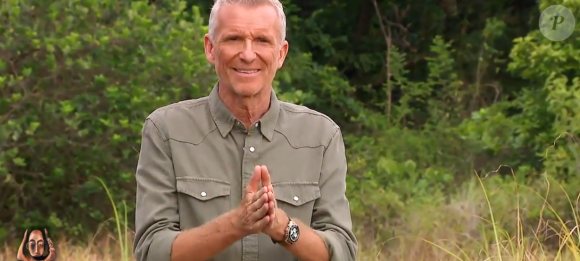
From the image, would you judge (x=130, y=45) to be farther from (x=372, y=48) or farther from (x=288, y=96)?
(x=372, y=48)

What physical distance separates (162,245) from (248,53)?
53 centimetres

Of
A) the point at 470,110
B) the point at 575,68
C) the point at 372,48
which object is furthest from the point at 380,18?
the point at 575,68

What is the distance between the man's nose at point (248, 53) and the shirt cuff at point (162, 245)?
466 mm

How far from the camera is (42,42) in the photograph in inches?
318

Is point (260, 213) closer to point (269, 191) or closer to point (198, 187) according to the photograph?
point (269, 191)

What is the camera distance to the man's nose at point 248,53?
9.39 feet

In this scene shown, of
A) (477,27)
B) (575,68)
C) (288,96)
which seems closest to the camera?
(288,96)

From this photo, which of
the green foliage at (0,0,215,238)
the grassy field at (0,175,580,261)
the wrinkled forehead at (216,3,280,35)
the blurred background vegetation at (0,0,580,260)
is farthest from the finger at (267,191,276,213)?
the green foliage at (0,0,215,238)

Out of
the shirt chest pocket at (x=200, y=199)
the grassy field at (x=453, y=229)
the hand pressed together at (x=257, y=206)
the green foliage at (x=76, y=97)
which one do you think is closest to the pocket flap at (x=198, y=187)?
the shirt chest pocket at (x=200, y=199)

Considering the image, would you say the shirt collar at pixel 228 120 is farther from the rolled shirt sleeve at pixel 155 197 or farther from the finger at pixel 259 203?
the finger at pixel 259 203

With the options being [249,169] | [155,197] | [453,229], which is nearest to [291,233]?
[249,169]

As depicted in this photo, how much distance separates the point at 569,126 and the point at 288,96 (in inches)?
92.6

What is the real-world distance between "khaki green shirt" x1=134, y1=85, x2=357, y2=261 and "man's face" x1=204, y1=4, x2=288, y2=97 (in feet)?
0.35

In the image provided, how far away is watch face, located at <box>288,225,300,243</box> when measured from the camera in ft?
8.99
